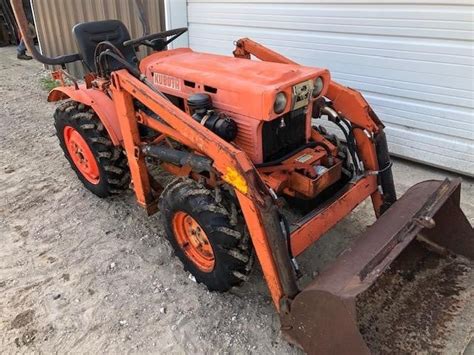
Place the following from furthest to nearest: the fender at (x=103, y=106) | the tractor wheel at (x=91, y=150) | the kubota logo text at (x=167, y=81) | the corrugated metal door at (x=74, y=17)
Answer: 1. the corrugated metal door at (x=74, y=17)
2. the tractor wheel at (x=91, y=150)
3. the fender at (x=103, y=106)
4. the kubota logo text at (x=167, y=81)

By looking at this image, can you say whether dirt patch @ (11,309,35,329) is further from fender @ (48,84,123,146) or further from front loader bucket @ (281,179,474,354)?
front loader bucket @ (281,179,474,354)

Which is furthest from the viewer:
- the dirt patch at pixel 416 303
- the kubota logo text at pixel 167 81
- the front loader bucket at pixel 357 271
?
the kubota logo text at pixel 167 81

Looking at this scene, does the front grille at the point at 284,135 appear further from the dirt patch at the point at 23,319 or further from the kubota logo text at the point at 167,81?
the dirt patch at the point at 23,319

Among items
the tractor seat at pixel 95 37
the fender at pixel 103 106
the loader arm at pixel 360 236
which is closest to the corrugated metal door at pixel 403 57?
the loader arm at pixel 360 236

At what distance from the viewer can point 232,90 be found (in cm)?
228

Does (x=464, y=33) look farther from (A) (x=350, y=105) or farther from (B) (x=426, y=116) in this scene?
(A) (x=350, y=105)

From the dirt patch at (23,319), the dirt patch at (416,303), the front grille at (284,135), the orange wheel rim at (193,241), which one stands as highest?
the front grille at (284,135)

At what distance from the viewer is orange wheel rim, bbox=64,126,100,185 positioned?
3236 mm

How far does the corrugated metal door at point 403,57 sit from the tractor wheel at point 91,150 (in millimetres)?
2204

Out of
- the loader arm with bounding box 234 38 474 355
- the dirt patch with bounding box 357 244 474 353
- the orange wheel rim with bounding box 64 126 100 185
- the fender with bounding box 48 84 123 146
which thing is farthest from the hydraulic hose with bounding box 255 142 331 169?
the orange wheel rim with bounding box 64 126 100 185

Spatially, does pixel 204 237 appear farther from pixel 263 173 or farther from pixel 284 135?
pixel 284 135

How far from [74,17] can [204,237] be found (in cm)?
534

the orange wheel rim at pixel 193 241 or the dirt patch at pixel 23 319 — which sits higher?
the orange wheel rim at pixel 193 241

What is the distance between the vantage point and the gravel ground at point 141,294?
2.22m
